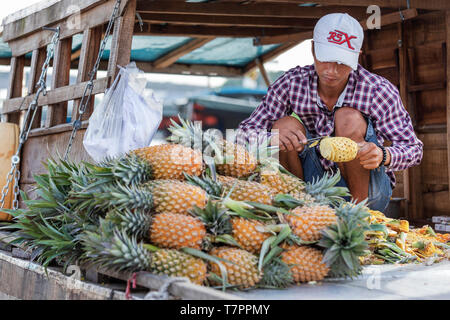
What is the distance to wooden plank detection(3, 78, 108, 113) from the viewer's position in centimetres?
438

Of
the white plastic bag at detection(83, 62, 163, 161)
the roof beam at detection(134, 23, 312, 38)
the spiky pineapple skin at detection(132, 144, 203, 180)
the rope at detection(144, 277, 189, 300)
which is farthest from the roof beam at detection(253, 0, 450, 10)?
the rope at detection(144, 277, 189, 300)

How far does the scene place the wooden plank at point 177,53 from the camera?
7.78 metres

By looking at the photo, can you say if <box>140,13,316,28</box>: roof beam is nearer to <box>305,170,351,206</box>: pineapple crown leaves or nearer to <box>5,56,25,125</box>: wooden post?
<box>5,56,25,125</box>: wooden post

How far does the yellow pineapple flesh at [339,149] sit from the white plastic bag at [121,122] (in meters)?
1.48

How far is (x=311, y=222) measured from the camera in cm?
243

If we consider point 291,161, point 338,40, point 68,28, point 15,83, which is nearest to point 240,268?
point 291,161

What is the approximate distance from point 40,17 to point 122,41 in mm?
1788

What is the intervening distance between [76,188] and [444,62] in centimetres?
504

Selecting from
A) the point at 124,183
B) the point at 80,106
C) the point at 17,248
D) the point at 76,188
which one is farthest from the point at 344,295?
the point at 80,106

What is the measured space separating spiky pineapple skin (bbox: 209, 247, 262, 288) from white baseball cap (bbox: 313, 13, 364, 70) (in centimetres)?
185

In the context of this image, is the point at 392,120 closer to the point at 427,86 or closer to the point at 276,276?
the point at 276,276

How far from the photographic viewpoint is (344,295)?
6.85ft

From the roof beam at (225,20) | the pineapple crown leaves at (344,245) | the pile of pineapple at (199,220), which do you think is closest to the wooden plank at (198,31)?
the roof beam at (225,20)

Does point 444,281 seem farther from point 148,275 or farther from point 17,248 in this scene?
point 17,248
